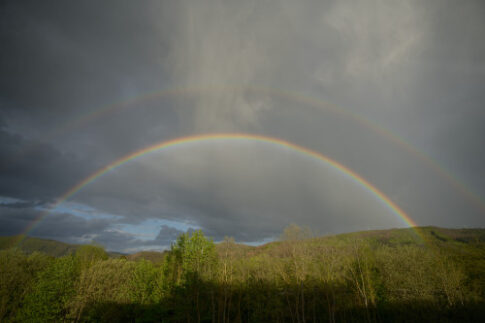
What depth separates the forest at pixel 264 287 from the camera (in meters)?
35.6

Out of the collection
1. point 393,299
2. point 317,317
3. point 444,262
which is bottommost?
point 317,317

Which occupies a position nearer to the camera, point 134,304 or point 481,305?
point 481,305

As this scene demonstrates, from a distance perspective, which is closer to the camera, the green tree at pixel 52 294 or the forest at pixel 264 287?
the forest at pixel 264 287

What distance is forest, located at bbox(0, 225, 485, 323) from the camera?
117ft

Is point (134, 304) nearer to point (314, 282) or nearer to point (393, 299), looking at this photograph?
point (314, 282)

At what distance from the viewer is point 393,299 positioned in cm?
3953

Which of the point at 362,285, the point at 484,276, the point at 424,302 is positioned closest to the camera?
the point at 424,302

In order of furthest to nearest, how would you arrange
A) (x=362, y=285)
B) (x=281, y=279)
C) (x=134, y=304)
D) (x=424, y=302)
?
1. (x=134, y=304)
2. (x=362, y=285)
3. (x=281, y=279)
4. (x=424, y=302)

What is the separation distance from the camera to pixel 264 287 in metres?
41.6

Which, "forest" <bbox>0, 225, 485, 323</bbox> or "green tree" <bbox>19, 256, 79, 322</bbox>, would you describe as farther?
"green tree" <bbox>19, 256, 79, 322</bbox>

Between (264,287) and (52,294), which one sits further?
(264,287)

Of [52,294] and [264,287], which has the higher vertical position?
[264,287]

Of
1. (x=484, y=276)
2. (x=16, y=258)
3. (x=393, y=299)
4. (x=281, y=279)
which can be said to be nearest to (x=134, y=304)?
(x=16, y=258)

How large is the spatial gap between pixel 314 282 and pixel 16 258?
4861 centimetres
